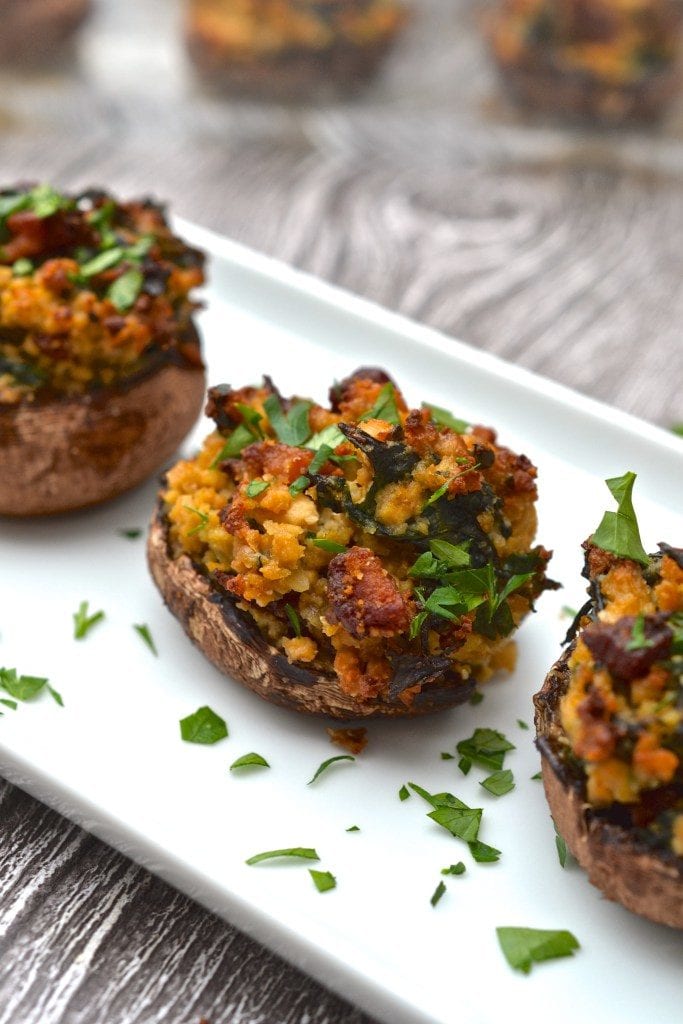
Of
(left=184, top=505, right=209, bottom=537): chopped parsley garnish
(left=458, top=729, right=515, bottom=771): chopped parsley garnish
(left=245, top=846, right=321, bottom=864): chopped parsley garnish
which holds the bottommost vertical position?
(left=245, top=846, right=321, bottom=864): chopped parsley garnish

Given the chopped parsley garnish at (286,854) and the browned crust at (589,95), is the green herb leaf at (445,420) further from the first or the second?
the browned crust at (589,95)

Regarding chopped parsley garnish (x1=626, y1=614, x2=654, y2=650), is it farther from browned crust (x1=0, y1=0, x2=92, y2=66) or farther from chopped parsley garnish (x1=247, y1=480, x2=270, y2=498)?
browned crust (x1=0, y1=0, x2=92, y2=66)

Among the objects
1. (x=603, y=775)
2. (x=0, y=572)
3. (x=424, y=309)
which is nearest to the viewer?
(x=603, y=775)

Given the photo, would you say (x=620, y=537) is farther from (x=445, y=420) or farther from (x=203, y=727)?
(x=203, y=727)

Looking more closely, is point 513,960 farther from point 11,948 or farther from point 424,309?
point 424,309

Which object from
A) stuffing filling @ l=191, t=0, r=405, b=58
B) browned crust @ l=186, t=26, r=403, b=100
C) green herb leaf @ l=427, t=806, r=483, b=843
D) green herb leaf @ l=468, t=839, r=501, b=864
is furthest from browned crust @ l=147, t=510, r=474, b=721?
browned crust @ l=186, t=26, r=403, b=100

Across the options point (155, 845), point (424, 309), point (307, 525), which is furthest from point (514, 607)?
point (424, 309)

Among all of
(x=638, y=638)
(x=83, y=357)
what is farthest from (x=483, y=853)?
(x=83, y=357)
